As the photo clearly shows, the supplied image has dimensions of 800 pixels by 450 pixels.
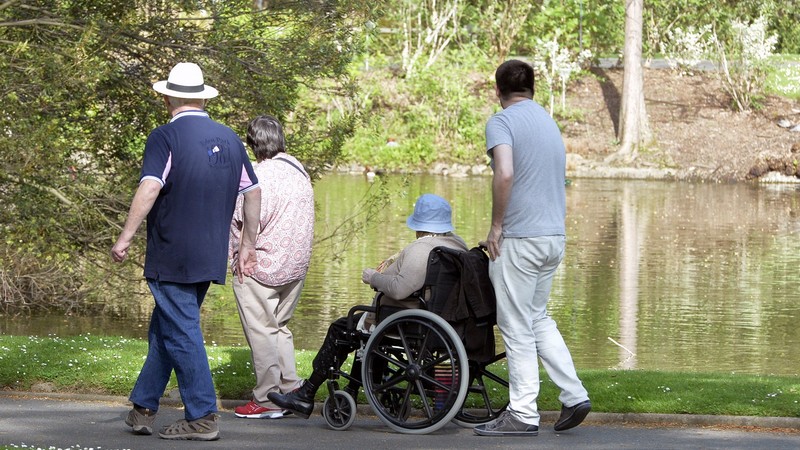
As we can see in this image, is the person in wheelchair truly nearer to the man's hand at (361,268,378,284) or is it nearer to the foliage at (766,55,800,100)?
the man's hand at (361,268,378,284)

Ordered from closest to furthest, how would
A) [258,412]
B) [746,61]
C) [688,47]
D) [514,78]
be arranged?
[514,78] < [258,412] < [746,61] < [688,47]

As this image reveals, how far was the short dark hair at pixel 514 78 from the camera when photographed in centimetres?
739

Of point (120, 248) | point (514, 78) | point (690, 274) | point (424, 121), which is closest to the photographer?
point (120, 248)

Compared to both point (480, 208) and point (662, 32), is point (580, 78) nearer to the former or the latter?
point (662, 32)

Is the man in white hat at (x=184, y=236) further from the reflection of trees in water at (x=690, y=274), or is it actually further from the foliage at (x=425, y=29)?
the foliage at (x=425, y=29)

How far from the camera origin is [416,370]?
728 centimetres

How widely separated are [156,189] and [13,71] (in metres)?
5.06

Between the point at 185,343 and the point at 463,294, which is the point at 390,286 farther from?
the point at 185,343

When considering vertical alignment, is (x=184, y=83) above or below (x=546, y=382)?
above

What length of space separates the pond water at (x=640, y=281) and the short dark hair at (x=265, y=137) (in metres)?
4.70

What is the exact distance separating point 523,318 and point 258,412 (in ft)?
5.23

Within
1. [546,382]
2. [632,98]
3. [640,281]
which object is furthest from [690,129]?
[546,382]

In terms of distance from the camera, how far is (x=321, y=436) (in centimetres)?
724

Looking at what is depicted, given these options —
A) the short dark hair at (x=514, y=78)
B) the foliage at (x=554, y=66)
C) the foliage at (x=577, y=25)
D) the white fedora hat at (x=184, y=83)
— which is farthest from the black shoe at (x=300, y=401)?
the foliage at (x=577, y=25)
